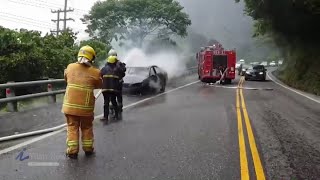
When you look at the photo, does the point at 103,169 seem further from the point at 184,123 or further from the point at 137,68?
the point at 137,68

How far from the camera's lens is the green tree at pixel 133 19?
153ft

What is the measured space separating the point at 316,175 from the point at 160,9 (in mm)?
41668

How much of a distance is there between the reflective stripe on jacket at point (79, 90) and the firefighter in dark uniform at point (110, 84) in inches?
157

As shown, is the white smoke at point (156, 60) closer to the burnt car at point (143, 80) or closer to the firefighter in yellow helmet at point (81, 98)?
the burnt car at point (143, 80)

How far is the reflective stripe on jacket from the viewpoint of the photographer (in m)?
7.15

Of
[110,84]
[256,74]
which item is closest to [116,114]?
[110,84]

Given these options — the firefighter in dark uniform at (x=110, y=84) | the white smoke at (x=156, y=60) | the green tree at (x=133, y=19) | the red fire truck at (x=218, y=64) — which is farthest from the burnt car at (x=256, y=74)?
the firefighter in dark uniform at (x=110, y=84)

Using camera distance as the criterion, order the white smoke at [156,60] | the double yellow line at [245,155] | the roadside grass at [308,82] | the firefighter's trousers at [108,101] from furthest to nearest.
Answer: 1. the white smoke at [156,60]
2. the roadside grass at [308,82]
3. the firefighter's trousers at [108,101]
4. the double yellow line at [245,155]

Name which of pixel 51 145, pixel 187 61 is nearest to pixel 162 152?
pixel 51 145

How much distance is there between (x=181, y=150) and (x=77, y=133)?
1.78 m

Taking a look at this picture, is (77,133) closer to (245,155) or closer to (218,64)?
(245,155)

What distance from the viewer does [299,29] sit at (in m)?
30.1

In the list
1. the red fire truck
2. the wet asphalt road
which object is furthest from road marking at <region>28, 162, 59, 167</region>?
the red fire truck

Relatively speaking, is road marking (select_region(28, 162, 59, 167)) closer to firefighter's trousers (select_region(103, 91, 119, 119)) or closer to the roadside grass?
firefighter's trousers (select_region(103, 91, 119, 119))
